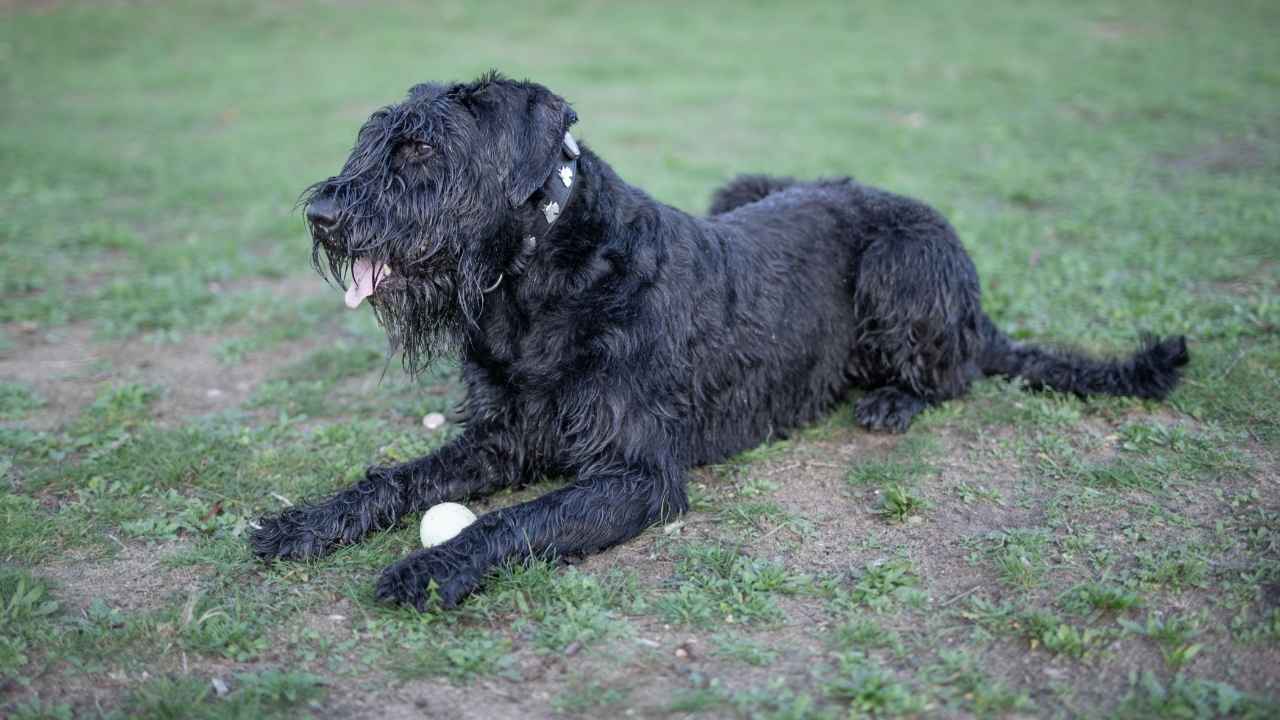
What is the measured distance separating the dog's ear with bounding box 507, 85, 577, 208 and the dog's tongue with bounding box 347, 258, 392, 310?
0.62 metres

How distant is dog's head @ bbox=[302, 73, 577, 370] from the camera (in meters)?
3.90

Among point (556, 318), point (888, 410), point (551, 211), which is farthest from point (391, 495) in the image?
point (888, 410)

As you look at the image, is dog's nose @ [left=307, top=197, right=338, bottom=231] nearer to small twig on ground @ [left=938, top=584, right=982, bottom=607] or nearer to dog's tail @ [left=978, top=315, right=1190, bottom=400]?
small twig on ground @ [left=938, top=584, right=982, bottom=607]

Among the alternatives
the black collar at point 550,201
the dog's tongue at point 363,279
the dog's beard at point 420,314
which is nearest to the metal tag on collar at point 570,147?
the black collar at point 550,201

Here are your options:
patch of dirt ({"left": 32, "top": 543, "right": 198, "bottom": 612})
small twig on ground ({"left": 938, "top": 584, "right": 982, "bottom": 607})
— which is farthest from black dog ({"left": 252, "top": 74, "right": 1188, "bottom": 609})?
small twig on ground ({"left": 938, "top": 584, "right": 982, "bottom": 607})

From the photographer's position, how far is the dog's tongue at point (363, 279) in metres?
4.02

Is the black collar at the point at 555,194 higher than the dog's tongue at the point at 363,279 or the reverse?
higher

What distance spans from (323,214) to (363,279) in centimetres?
34

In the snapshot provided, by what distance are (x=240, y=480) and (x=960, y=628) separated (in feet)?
11.1

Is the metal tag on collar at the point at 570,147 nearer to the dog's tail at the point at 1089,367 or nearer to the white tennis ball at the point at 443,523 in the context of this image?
the white tennis ball at the point at 443,523

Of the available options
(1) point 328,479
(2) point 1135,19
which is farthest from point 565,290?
(2) point 1135,19

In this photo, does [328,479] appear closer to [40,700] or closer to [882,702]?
[40,700]

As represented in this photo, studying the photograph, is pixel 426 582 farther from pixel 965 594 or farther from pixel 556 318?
pixel 965 594

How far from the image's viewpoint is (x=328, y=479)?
15.8 ft
